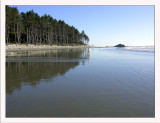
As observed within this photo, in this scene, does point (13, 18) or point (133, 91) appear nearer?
point (133, 91)

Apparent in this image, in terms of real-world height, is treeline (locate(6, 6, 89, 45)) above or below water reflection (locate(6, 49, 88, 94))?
above

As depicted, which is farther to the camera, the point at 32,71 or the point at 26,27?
the point at 26,27

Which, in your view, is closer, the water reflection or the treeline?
the water reflection

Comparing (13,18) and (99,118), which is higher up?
(13,18)

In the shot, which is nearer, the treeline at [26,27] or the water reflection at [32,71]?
the water reflection at [32,71]

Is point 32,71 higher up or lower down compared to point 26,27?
lower down

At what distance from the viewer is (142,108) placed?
456 centimetres

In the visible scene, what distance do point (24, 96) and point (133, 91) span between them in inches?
182

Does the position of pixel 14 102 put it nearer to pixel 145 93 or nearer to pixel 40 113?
pixel 40 113

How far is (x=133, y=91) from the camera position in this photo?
6.16 m

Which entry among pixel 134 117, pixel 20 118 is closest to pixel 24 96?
pixel 20 118

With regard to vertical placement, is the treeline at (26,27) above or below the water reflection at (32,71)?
above

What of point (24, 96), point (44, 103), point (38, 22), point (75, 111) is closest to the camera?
point (75, 111)

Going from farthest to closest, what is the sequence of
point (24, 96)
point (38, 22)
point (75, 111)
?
1. point (38, 22)
2. point (24, 96)
3. point (75, 111)
